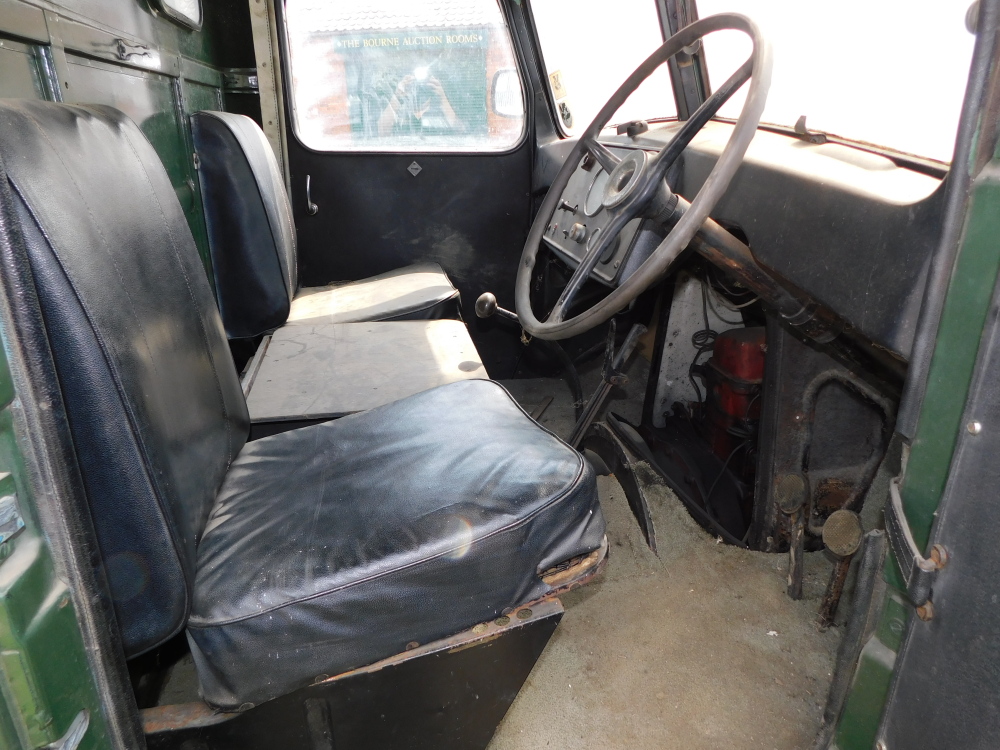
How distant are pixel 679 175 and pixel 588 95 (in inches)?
42.9

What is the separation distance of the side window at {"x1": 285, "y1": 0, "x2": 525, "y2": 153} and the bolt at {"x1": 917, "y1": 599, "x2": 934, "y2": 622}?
8.11ft

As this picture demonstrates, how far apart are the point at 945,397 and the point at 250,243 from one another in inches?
75.1

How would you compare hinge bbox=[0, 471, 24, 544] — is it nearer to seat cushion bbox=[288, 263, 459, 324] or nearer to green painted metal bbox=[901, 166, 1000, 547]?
green painted metal bbox=[901, 166, 1000, 547]

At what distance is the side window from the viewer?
264 cm

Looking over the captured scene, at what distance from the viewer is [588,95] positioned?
8.75ft

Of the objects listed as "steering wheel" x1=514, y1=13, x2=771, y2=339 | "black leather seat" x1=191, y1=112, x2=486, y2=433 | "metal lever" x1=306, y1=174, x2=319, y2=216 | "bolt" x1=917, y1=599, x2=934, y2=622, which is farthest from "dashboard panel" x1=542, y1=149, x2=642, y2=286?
"metal lever" x1=306, y1=174, x2=319, y2=216

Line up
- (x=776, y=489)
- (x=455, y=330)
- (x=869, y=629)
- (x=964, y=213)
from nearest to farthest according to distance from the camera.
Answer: (x=964, y=213)
(x=869, y=629)
(x=776, y=489)
(x=455, y=330)

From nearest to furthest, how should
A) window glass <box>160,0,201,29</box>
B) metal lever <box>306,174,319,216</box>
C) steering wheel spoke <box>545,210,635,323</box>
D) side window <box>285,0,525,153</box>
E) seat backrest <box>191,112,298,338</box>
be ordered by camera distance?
steering wheel spoke <box>545,210,635,323</box> < window glass <box>160,0,201,29</box> < seat backrest <box>191,112,298,338</box> < side window <box>285,0,525,153</box> < metal lever <box>306,174,319,216</box>

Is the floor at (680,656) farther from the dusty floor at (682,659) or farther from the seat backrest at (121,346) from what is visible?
the seat backrest at (121,346)

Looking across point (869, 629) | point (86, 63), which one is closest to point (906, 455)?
point (869, 629)

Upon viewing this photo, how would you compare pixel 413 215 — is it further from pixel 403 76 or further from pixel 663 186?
pixel 663 186

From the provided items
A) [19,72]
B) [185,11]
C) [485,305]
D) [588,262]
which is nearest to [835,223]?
[588,262]

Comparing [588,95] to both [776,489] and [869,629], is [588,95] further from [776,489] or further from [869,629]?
[869,629]

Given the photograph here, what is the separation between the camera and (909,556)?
0.71m
